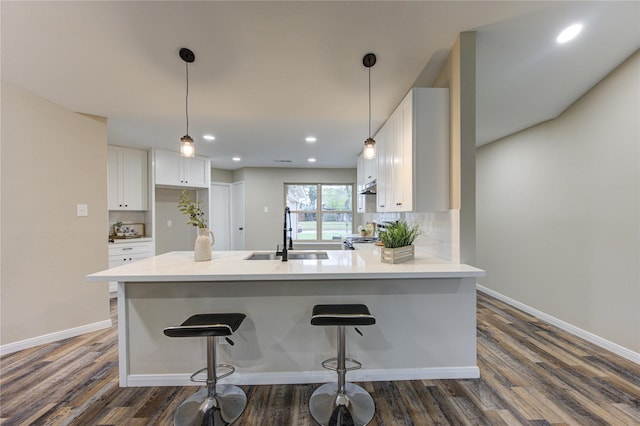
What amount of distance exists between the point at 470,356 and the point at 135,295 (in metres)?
2.58

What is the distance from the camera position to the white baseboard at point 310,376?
202 centimetres

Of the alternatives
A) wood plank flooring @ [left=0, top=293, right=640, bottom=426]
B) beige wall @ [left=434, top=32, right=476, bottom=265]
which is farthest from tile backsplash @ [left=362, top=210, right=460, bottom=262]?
wood plank flooring @ [left=0, top=293, right=640, bottom=426]

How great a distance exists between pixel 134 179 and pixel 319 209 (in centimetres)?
377

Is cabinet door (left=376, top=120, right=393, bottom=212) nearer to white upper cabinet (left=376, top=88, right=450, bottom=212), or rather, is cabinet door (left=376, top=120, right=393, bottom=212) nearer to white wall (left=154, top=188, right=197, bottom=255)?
white upper cabinet (left=376, top=88, right=450, bottom=212)

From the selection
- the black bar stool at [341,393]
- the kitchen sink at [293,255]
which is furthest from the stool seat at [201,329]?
the kitchen sink at [293,255]

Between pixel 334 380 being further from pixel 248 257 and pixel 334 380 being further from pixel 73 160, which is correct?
pixel 73 160

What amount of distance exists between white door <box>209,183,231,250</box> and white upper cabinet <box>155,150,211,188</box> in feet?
3.24

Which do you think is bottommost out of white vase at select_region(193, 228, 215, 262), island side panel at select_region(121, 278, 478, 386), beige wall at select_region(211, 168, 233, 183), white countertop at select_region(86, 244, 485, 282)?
island side panel at select_region(121, 278, 478, 386)

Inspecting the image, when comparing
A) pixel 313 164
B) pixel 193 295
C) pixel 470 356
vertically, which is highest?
pixel 313 164

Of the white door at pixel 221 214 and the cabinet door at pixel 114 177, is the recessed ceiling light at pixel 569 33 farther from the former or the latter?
the white door at pixel 221 214

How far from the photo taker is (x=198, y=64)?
7.45 ft

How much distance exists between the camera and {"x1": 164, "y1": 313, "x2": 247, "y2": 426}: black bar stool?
1588 mm

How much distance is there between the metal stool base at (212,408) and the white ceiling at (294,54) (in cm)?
254

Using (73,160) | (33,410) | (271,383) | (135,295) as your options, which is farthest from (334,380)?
(73,160)
